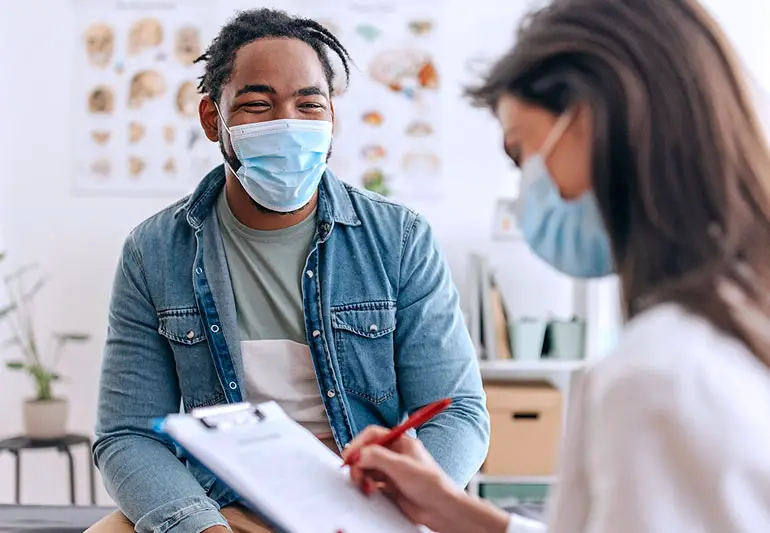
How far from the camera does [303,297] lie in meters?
1.58

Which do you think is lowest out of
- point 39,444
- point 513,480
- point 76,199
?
point 513,480

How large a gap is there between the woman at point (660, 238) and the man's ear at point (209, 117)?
93cm

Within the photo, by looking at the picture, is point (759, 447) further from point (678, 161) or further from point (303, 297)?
point (303, 297)

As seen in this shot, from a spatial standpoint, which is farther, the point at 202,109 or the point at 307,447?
the point at 202,109

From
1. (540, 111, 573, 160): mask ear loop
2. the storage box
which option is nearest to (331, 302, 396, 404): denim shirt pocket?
(540, 111, 573, 160): mask ear loop

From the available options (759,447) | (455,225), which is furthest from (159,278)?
(455,225)

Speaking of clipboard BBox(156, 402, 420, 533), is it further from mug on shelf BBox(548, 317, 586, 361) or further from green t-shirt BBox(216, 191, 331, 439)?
mug on shelf BBox(548, 317, 586, 361)

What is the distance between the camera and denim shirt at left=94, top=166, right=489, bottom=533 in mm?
1528

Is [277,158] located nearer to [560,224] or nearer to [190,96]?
[560,224]

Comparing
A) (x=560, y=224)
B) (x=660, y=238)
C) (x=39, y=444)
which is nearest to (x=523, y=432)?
(x=39, y=444)

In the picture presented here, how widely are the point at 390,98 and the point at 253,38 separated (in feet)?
4.81

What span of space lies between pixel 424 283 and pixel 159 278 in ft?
1.52

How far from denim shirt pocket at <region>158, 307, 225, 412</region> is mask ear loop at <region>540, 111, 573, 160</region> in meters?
0.87

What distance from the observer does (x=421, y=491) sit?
3.37ft
